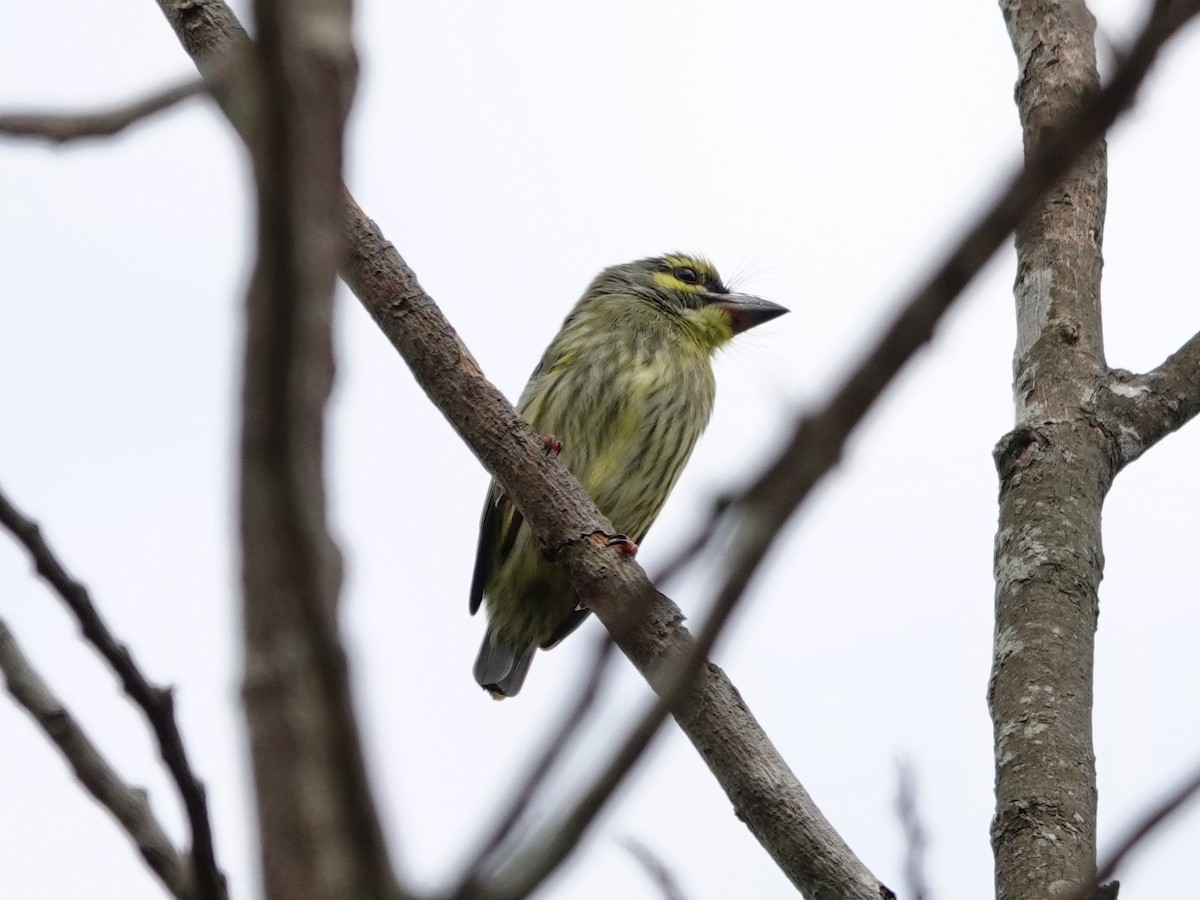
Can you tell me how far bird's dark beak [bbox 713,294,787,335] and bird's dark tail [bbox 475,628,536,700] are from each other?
5.66 ft

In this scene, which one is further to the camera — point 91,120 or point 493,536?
point 493,536

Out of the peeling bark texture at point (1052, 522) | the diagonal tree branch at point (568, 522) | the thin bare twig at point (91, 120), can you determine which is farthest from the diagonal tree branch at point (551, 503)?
the thin bare twig at point (91, 120)

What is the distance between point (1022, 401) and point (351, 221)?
62.8 inches

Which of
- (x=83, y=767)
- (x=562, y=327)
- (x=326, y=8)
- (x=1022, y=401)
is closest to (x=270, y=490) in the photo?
(x=326, y=8)

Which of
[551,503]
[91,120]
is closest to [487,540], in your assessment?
[551,503]

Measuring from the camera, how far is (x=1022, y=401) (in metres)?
3.48

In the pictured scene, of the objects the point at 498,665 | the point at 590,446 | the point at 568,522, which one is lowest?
the point at 568,522

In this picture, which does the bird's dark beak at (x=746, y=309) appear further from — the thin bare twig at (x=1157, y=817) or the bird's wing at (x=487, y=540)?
the thin bare twig at (x=1157, y=817)

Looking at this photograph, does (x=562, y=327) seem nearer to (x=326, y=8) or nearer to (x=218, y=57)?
(x=218, y=57)

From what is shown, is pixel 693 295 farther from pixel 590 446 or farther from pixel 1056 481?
pixel 1056 481

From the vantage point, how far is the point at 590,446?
5.71 metres

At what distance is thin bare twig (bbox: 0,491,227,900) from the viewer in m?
1.24

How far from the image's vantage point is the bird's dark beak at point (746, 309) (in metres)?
6.57

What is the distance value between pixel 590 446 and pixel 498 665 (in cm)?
90
